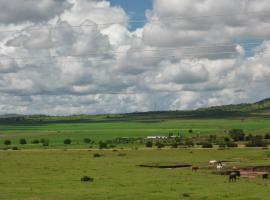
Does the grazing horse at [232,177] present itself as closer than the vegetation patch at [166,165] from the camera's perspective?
Yes

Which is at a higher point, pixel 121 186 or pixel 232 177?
pixel 232 177

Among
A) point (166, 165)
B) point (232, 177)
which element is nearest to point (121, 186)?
point (232, 177)

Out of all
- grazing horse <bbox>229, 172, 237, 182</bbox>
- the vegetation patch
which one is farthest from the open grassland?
the vegetation patch

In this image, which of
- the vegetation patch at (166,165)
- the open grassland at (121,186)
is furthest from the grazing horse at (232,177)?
the vegetation patch at (166,165)

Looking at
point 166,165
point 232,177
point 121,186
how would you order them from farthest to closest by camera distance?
point 166,165 < point 232,177 < point 121,186

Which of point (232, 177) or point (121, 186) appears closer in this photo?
point (121, 186)

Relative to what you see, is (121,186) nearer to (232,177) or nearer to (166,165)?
(232,177)

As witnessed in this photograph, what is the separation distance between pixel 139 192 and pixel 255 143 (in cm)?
9723

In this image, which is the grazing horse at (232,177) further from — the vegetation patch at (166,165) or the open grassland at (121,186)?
the vegetation patch at (166,165)

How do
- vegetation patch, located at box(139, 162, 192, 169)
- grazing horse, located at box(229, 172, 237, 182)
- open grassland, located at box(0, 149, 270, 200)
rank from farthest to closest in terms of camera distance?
vegetation patch, located at box(139, 162, 192, 169) → grazing horse, located at box(229, 172, 237, 182) → open grassland, located at box(0, 149, 270, 200)

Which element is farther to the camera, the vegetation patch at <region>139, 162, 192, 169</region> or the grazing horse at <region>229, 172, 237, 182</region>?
the vegetation patch at <region>139, 162, 192, 169</region>

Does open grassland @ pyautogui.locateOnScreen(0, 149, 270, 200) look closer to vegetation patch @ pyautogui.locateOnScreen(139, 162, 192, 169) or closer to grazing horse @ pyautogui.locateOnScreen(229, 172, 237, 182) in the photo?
grazing horse @ pyautogui.locateOnScreen(229, 172, 237, 182)

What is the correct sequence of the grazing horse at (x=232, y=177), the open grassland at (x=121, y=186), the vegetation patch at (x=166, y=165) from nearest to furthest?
the open grassland at (x=121, y=186)
the grazing horse at (x=232, y=177)
the vegetation patch at (x=166, y=165)

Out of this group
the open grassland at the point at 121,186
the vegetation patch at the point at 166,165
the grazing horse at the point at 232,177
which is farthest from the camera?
the vegetation patch at the point at 166,165
